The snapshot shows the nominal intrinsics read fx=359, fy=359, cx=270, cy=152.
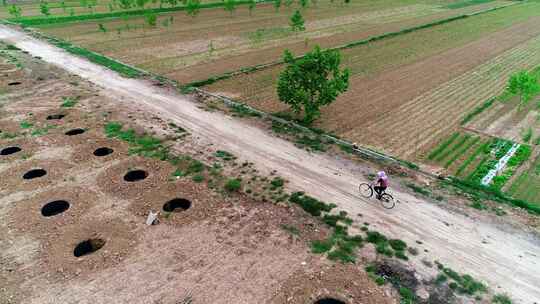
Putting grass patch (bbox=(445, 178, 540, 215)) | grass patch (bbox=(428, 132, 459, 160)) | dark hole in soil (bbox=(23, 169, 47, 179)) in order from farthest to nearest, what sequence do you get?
1. grass patch (bbox=(428, 132, 459, 160))
2. dark hole in soil (bbox=(23, 169, 47, 179))
3. grass patch (bbox=(445, 178, 540, 215))

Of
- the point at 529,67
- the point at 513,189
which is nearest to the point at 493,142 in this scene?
the point at 513,189

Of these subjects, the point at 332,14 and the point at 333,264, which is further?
the point at 332,14

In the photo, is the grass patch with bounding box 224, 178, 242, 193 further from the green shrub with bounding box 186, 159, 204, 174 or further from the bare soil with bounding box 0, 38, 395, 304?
the green shrub with bounding box 186, 159, 204, 174

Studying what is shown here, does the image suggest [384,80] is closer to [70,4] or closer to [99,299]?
[99,299]

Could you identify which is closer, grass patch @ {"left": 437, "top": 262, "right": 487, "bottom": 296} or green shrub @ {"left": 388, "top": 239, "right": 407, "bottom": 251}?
grass patch @ {"left": 437, "top": 262, "right": 487, "bottom": 296}

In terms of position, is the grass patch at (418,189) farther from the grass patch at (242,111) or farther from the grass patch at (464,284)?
the grass patch at (242,111)

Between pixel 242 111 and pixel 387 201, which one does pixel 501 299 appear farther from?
pixel 242 111

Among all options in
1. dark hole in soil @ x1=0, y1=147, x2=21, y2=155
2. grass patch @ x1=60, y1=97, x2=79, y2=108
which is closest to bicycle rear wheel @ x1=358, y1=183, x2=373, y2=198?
dark hole in soil @ x1=0, y1=147, x2=21, y2=155
